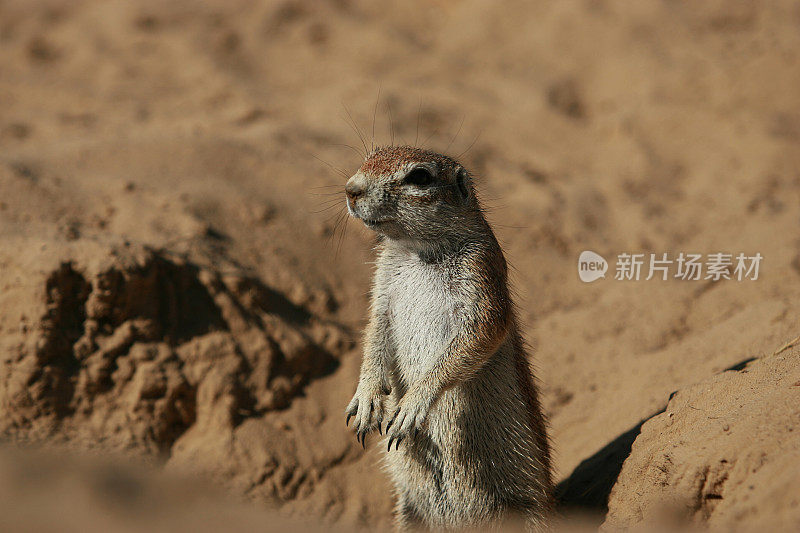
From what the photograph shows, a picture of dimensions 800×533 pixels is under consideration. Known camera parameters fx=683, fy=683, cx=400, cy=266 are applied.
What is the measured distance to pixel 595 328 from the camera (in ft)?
20.7

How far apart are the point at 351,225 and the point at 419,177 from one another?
3.34 m

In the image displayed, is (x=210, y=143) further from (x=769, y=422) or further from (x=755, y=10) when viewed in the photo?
(x=755, y=10)

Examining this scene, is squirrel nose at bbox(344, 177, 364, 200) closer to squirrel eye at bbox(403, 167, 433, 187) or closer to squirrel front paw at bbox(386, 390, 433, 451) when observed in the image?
squirrel eye at bbox(403, 167, 433, 187)

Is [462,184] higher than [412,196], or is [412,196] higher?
[462,184]

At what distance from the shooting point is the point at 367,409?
389cm

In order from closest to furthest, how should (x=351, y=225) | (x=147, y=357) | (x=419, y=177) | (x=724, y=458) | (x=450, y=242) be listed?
(x=724, y=458) < (x=419, y=177) < (x=450, y=242) < (x=147, y=357) < (x=351, y=225)

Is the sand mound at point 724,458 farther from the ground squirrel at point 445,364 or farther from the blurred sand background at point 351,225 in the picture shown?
the ground squirrel at point 445,364

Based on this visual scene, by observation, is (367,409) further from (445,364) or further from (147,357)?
(147,357)

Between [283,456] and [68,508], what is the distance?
13.7 feet

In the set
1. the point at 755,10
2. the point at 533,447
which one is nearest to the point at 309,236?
the point at 533,447

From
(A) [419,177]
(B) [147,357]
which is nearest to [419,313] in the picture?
(A) [419,177]

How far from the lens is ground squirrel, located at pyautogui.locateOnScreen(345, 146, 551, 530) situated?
3.56m

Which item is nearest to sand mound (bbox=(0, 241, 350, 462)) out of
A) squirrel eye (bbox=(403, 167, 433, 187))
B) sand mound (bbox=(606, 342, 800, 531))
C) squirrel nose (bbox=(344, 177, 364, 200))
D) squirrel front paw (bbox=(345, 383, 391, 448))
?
squirrel front paw (bbox=(345, 383, 391, 448))

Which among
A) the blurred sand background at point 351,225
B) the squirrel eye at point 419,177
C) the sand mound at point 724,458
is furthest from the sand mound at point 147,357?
the sand mound at point 724,458
